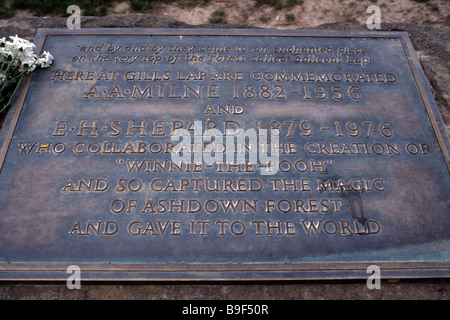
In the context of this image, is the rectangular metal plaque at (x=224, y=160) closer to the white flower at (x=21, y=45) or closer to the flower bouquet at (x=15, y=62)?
the flower bouquet at (x=15, y=62)

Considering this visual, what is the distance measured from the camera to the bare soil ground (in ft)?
14.8

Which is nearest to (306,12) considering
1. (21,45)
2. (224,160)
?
(224,160)

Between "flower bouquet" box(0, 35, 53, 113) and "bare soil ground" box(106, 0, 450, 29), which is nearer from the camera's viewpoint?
"flower bouquet" box(0, 35, 53, 113)

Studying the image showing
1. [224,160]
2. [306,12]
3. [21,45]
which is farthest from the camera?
[306,12]

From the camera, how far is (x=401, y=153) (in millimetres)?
2699

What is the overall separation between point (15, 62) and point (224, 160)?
1956mm

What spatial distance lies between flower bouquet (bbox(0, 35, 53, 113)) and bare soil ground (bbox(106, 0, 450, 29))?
185cm

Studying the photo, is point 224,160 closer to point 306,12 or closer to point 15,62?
point 15,62

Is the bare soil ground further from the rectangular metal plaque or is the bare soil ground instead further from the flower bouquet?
the flower bouquet

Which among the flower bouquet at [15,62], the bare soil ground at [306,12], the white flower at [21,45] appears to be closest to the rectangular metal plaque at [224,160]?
the flower bouquet at [15,62]

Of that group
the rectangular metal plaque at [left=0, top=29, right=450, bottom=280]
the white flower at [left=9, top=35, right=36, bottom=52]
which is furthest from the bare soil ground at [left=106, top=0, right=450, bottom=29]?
the white flower at [left=9, top=35, right=36, bottom=52]

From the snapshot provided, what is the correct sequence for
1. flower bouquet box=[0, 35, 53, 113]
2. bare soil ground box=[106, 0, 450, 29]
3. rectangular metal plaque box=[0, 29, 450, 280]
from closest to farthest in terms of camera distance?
rectangular metal plaque box=[0, 29, 450, 280] → flower bouquet box=[0, 35, 53, 113] → bare soil ground box=[106, 0, 450, 29]

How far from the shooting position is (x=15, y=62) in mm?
2998

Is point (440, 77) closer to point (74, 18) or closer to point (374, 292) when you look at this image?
point (374, 292)
